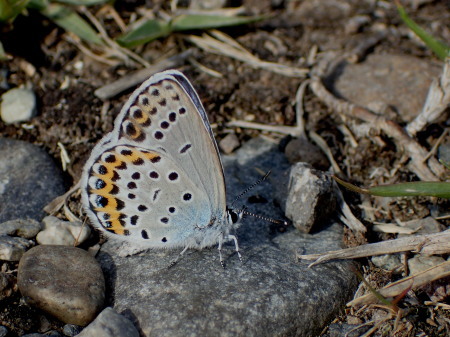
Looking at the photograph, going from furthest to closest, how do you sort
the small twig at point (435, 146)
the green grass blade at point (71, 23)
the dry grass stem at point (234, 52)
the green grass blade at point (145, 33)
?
the dry grass stem at point (234, 52), the green grass blade at point (71, 23), the green grass blade at point (145, 33), the small twig at point (435, 146)

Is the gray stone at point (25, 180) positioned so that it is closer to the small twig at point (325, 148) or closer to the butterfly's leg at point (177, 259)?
the butterfly's leg at point (177, 259)

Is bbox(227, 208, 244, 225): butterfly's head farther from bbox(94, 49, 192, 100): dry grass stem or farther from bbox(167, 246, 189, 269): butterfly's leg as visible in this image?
bbox(94, 49, 192, 100): dry grass stem

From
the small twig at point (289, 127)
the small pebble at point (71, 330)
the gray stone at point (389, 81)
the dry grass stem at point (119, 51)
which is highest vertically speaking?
the dry grass stem at point (119, 51)

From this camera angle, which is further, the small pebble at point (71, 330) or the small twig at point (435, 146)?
the small twig at point (435, 146)

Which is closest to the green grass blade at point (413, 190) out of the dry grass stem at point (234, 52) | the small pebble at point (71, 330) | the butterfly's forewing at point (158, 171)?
the butterfly's forewing at point (158, 171)

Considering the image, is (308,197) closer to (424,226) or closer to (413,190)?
(413,190)

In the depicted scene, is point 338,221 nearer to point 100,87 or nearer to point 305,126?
point 305,126

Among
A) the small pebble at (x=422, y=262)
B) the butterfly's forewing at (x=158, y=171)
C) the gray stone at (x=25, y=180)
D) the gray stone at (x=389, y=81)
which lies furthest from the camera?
the gray stone at (x=389, y=81)

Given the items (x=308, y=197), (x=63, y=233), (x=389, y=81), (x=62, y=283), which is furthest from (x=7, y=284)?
(x=389, y=81)
